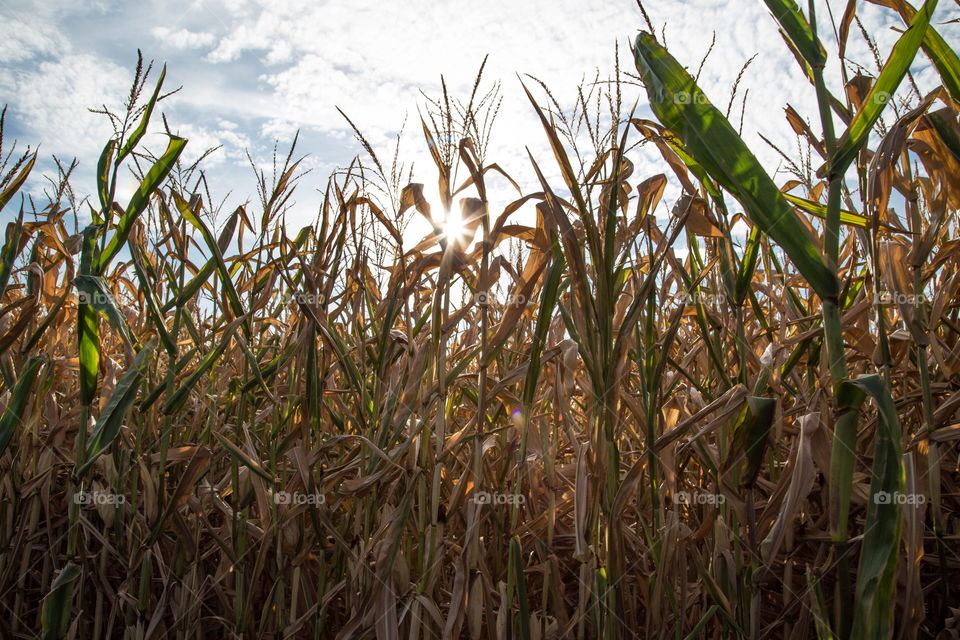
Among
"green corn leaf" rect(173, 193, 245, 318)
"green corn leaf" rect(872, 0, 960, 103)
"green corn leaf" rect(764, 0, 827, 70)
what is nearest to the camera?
"green corn leaf" rect(764, 0, 827, 70)

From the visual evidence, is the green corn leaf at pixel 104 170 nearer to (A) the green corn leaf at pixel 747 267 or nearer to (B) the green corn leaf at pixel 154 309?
(B) the green corn leaf at pixel 154 309

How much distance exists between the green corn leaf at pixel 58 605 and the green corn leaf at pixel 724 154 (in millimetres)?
1654

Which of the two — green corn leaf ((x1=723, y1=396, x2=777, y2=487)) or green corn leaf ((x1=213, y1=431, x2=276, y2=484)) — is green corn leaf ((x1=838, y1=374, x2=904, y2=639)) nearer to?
green corn leaf ((x1=723, y1=396, x2=777, y2=487))

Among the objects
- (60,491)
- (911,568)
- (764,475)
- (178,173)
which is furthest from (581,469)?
(60,491)

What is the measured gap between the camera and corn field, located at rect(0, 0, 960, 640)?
1.01 m

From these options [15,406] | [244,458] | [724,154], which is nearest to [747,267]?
[724,154]

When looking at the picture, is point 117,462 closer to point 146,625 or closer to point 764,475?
point 146,625

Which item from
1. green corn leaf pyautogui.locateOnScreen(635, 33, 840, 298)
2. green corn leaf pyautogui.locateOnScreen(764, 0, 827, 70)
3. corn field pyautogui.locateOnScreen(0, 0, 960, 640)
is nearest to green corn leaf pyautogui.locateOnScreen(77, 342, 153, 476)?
corn field pyautogui.locateOnScreen(0, 0, 960, 640)

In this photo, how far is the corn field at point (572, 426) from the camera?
1014 millimetres

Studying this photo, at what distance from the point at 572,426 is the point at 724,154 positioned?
2.52 feet

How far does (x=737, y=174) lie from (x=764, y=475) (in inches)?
42.7

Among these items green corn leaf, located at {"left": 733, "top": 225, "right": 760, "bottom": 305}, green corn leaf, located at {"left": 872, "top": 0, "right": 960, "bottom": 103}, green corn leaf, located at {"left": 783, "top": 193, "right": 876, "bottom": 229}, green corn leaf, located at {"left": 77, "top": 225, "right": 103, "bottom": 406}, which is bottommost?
green corn leaf, located at {"left": 77, "top": 225, "right": 103, "bottom": 406}

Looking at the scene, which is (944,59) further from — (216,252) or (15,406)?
(15,406)

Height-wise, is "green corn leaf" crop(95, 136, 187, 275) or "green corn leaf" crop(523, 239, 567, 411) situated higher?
"green corn leaf" crop(95, 136, 187, 275)
